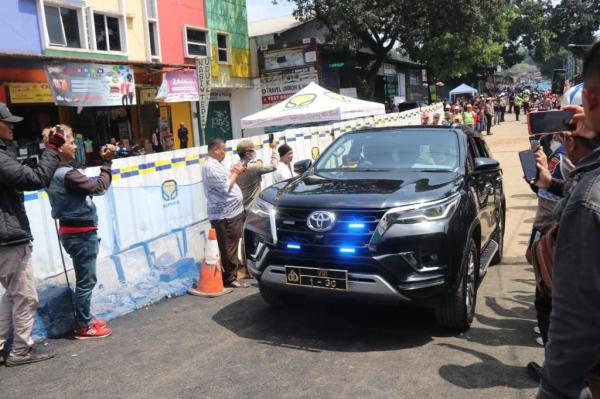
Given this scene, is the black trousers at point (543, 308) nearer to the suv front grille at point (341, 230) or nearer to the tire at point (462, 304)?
the tire at point (462, 304)

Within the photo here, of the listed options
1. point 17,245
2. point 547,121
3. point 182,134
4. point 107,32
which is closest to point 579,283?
point 547,121

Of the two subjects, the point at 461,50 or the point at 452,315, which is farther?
the point at 461,50

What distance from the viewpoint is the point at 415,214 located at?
4.14 meters

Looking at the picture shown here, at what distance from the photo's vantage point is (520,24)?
56.1 metres

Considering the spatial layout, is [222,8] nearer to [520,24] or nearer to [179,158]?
[179,158]

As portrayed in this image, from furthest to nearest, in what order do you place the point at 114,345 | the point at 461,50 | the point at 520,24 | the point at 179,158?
the point at 520,24 < the point at 461,50 < the point at 179,158 < the point at 114,345

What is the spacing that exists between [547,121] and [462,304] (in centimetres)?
164

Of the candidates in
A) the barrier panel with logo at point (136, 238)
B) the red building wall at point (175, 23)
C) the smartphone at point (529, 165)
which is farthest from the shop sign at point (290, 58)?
the smartphone at point (529, 165)

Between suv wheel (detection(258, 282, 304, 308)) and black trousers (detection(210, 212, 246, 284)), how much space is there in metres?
1.20

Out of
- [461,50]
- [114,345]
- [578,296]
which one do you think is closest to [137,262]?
[114,345]

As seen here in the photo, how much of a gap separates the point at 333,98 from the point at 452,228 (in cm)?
973

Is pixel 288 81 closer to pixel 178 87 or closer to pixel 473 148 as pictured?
pixel 178 87

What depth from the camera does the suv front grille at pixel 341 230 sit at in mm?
4164

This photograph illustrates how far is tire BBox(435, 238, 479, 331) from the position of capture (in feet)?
14.2
